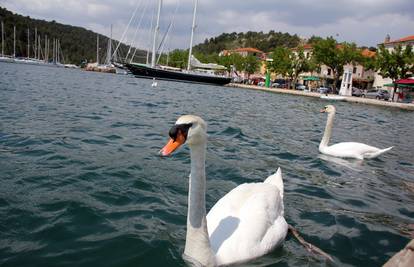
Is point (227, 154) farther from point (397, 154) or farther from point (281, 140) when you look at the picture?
point (397, 154)

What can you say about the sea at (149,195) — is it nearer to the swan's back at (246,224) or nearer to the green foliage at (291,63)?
the swan's back at (246,224)

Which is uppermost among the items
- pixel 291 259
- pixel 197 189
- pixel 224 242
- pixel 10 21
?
pixel 10 21

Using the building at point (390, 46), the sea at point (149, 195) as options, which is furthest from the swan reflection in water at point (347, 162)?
the building at point (390, 46)

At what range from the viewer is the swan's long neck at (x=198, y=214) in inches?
131

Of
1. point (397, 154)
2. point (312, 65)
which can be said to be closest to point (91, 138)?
point (397, 154)

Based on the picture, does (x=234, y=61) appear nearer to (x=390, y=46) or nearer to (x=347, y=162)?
(x=390, y=46)

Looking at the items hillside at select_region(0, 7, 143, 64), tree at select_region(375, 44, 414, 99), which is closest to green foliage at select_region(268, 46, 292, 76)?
tree at select_region(375, 44, 414, 99)

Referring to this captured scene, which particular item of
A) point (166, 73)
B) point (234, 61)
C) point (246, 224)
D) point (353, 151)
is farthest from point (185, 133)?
point (234, 61)

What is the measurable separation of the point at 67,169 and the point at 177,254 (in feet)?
10.7

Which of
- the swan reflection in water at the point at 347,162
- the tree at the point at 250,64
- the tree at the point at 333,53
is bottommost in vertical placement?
the swan reflection in water at the point at 347,162

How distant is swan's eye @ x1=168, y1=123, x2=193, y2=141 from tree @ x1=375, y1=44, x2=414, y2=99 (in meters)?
59.3

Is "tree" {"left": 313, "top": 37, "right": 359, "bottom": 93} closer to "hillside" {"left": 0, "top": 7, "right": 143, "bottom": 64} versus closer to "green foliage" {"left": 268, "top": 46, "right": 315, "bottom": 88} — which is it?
"green foliage" {"left": 268, "top": 46, "right": 315, "bottom": 88}

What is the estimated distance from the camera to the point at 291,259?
4160mm

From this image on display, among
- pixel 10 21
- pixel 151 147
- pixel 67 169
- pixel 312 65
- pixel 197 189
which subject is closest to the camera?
pixel 197 189
